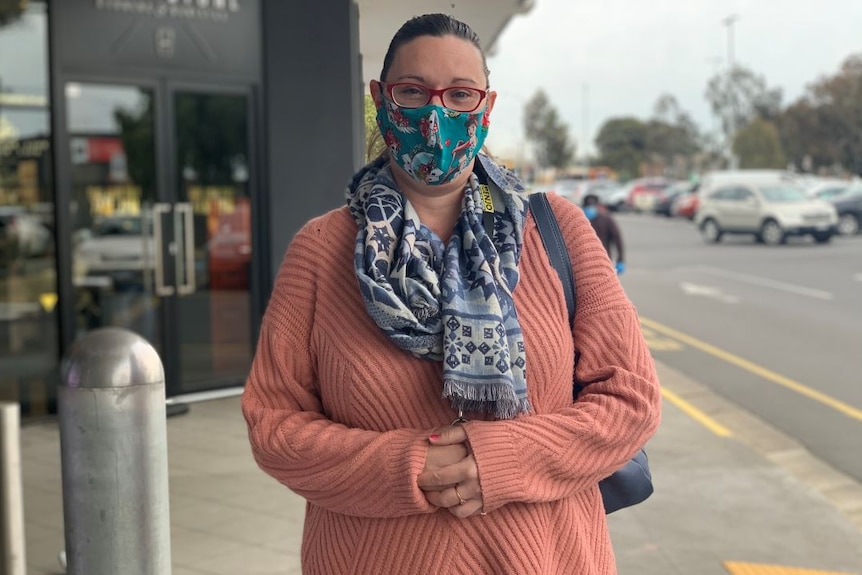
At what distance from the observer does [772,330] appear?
11.9 m

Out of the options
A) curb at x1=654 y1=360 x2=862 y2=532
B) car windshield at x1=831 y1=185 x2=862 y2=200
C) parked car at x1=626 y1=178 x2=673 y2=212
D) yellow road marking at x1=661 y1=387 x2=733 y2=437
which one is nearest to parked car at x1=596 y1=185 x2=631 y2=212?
parked car at x1=626 y1=178 x2=673 y2=212

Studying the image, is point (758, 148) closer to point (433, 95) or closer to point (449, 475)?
point (433, 95)

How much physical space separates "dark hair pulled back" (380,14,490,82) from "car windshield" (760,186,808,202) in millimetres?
25206

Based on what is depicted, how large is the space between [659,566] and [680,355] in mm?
6227

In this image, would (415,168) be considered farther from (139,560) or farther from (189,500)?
(189,500)

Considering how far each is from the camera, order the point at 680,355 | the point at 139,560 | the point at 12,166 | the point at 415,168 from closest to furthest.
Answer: the point at 415,168 < the point at 139,560 < the point at 12,166 < the point at 680,355

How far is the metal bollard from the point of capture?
240 cm

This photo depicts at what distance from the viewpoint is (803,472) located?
617cm

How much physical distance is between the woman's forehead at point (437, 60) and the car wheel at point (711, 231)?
26.2 m

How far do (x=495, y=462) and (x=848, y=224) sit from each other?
28619 mm

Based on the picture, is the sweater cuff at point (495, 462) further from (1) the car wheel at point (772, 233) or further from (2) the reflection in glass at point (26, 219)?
(1) the car wheel at point (772, 233)

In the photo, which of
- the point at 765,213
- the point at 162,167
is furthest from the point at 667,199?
the point at 162,167

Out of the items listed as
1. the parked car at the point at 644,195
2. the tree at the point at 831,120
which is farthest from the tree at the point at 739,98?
the parked car at the point at 644,195

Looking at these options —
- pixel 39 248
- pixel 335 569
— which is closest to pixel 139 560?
pixel 335 569
